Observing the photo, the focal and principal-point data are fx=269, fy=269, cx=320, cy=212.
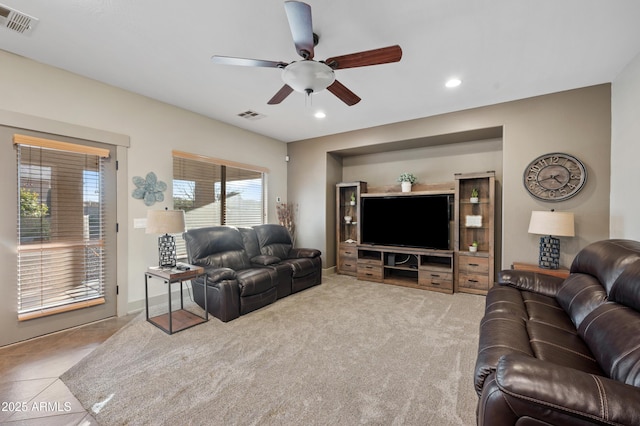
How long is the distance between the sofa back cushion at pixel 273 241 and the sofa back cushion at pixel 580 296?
3513 millimetres

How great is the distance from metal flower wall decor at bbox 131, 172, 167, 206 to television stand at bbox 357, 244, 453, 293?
134 inches

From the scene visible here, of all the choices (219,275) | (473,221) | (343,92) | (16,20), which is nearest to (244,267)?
(219,275)

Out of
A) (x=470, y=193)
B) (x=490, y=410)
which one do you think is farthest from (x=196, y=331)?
(x=470, y=193)

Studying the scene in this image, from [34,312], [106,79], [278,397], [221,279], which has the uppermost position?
[106,79]

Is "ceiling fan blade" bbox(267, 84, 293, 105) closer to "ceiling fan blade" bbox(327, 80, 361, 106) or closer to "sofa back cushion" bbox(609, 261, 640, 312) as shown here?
"ceiling fan blade" bbox(327, 80, 361, 106)

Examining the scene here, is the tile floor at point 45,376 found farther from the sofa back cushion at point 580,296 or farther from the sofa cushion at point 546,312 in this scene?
the sofa back cushion at point 580,296

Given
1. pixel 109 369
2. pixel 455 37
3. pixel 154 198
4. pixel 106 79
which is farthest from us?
pixel 154 198

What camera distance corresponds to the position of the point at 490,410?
1.08 meters

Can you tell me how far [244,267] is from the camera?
3977mm

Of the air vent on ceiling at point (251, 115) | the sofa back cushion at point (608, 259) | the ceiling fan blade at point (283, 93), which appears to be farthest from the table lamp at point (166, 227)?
the sofa back cushion at point (608, 259)

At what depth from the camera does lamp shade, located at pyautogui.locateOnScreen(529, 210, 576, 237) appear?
309 cm

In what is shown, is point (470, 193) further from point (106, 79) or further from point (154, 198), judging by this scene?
point (106, 79)

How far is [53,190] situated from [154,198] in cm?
98

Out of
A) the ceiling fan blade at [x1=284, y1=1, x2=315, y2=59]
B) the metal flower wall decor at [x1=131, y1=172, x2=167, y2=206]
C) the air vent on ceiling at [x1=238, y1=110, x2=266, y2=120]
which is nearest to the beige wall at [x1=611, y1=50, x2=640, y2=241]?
the ceiling fan blade at [x1=284, y1=1, x2=315, y2=59]
